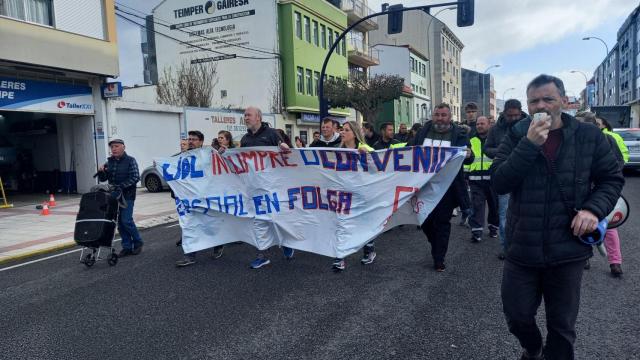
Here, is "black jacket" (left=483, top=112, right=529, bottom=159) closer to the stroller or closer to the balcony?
the stroller

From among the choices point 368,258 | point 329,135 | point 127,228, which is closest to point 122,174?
point 127,228

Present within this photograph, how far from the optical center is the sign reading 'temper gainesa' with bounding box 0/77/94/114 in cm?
1373

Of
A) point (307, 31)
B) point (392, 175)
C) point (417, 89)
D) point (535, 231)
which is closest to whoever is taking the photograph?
point (535, 231)

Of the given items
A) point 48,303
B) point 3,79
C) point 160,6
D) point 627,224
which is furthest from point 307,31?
point 48,303

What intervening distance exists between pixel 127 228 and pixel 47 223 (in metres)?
5.02

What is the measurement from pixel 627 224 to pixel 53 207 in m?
14.3

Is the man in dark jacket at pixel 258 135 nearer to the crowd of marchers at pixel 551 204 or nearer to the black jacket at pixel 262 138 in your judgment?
the black jacket at pixel 262 138

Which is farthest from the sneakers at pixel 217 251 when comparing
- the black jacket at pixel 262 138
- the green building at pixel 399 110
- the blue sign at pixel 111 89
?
the green building at pixel 399 110

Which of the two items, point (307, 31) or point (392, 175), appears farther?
point (307, 31)

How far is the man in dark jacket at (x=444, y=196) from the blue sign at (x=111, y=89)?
1340cm

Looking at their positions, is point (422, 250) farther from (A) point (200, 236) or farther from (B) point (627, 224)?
(B) point (627, 224)

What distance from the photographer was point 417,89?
58.0 meters

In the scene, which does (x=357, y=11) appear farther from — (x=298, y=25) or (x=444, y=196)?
(x=444, y=196)

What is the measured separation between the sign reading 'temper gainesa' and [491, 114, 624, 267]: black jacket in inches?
597
